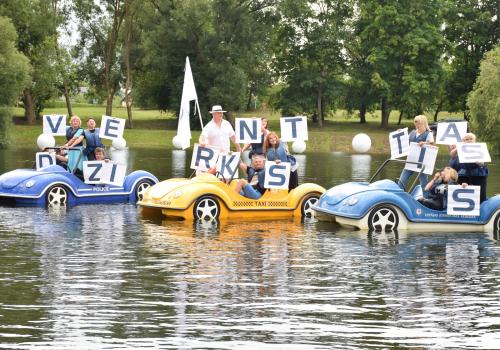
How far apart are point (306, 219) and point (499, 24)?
224 ft

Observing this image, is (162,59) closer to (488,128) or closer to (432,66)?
(432,66)

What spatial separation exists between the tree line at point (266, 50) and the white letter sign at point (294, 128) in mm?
52587

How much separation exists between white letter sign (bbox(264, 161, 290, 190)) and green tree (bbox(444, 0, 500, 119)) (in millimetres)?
64535

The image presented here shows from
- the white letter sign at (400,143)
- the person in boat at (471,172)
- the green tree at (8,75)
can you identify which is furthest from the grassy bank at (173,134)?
the person in boat at (471,172)

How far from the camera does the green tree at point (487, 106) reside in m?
58.0

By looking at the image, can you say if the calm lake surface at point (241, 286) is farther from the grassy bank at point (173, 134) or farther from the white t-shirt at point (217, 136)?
the grassy bank at point (173, 134)

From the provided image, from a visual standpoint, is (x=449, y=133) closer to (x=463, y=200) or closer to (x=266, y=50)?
(x=463, y=200)

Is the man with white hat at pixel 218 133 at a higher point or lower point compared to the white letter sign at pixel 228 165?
higher

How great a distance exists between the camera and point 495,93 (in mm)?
59625

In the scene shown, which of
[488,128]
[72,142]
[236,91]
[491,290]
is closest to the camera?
[491,290]

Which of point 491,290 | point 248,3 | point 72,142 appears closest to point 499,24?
point 248,3

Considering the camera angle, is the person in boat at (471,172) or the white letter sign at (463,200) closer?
the white letter sign at (463,200)

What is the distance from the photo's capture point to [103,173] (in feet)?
73.7

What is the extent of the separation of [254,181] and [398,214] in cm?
312
